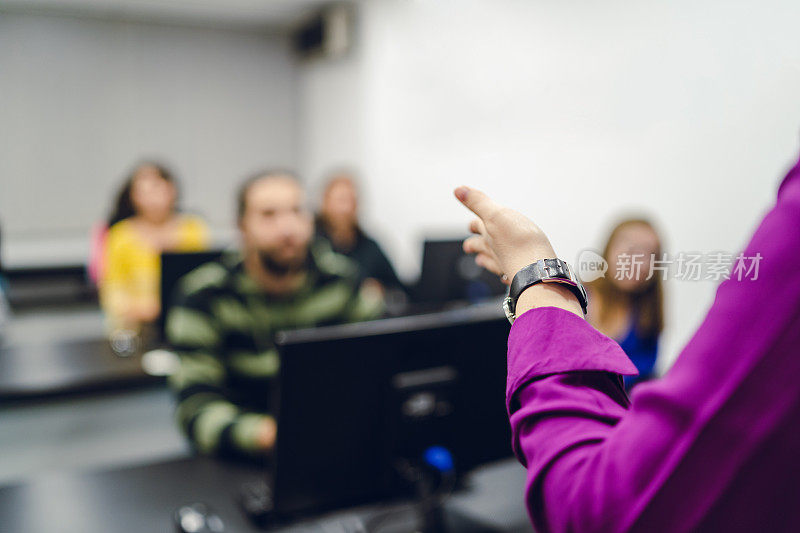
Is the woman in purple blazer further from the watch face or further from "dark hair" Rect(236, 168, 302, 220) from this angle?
"dark hair" Rect(236, 168, 302, 220)

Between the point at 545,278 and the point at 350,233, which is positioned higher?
the point at 545,278

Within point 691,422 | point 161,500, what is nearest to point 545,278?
point 691,422

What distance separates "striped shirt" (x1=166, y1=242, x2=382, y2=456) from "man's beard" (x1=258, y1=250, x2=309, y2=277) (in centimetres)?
5

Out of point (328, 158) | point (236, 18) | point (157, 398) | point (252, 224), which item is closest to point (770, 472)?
point (252, 224)

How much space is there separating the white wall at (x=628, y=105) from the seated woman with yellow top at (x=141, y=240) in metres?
2.16

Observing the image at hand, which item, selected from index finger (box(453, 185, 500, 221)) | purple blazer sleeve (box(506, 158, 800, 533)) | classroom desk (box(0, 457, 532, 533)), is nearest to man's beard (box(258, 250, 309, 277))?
classroom desk (box(0, 457, 532, 533))

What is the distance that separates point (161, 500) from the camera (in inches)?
49.1

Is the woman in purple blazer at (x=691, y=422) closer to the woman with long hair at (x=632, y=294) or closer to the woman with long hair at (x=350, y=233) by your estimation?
the woman with long hair at (x=632, y=294)

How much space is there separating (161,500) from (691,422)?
1.16 metres

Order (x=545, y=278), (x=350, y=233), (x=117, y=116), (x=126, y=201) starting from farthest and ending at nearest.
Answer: (x=117, y=116)
(x=350, y=233)
(x=126, y=201)
(x=545, y=278)

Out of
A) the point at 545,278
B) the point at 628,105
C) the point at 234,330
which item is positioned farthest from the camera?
the point at 234,330

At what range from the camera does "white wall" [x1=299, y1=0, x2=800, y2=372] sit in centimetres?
50

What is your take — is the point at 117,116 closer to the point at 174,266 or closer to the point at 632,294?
the point at 174,266

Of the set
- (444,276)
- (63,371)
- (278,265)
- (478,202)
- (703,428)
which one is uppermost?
(478,202)
